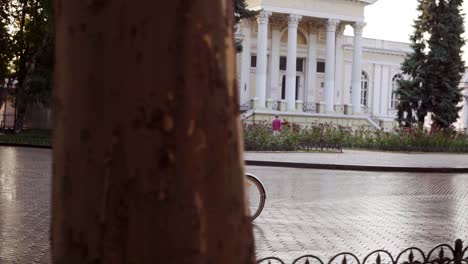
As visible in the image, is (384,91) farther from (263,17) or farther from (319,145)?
(319,145)

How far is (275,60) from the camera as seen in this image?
5600 centimetres

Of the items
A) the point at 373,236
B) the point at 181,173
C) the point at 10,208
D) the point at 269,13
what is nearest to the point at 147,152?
the point at 181,173

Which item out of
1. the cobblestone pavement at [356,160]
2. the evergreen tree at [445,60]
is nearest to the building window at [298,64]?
the evergreen tree at [445,60]

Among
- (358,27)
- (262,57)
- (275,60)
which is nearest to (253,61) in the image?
(275,60)

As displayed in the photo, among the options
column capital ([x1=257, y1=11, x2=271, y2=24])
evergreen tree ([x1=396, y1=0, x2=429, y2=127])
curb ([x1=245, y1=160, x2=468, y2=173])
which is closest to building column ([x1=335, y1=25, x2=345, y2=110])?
column capital ([x1=257, y1=11, x2=271, y2=24])

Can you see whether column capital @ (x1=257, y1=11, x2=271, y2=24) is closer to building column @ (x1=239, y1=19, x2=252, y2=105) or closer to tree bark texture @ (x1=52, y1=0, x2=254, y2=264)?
building column @ (x1=239, y1=19, x2=252, y2=105)

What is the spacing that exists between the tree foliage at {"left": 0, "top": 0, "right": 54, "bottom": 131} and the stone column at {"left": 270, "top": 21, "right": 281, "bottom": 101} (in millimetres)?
21289

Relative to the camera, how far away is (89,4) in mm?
2059

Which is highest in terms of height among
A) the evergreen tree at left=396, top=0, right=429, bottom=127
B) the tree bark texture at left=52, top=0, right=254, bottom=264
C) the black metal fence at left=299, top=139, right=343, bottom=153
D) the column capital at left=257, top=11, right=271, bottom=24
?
the column capital at left=257, top=11, right=271, bottom=24

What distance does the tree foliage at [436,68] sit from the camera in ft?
148

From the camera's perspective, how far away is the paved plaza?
7.69m

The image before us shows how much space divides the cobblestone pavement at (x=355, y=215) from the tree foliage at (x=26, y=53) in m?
18.2

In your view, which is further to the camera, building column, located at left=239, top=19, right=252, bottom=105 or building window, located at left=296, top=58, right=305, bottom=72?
building window, located at left=296, top=58, right=305, bottom=72

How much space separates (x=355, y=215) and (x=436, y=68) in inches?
1444
